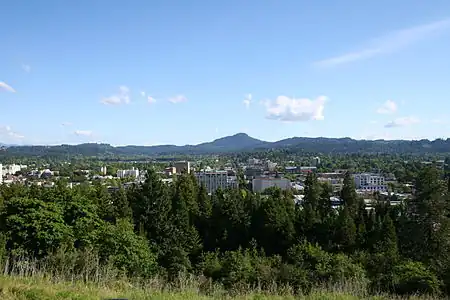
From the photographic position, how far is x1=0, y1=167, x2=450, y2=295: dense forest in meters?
15.9

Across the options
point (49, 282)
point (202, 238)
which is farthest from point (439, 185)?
point (49, 282)

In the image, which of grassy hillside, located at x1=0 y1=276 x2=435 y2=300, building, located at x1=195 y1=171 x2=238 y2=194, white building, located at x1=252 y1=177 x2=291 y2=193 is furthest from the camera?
building, located at x1=195 y1=171 x2=238 y2=194

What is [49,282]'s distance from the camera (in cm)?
608

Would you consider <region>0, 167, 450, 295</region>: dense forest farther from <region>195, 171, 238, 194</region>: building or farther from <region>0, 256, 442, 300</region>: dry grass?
<region>195, 171, 238, 194</region>: building

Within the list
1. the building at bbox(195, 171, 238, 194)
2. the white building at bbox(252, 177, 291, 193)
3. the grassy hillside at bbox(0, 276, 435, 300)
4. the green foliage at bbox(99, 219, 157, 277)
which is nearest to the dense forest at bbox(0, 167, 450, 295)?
the green foliage at bbox(99, 219, 157, 277)

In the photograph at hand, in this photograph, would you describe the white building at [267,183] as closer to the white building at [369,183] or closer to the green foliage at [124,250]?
the white building at [369,183]

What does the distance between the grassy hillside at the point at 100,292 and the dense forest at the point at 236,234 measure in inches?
128

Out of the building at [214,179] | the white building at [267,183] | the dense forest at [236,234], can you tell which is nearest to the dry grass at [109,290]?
the dense forest at [236,234]

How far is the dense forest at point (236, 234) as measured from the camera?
624 inches

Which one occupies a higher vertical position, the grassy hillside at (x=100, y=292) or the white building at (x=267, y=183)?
the grassy hillside at (x=100, y=292)

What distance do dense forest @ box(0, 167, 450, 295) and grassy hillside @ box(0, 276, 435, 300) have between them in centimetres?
326

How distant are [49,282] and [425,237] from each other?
21.0 m

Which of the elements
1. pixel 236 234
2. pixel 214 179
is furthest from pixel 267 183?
pixel 236 234

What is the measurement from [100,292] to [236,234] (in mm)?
25114
